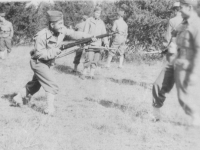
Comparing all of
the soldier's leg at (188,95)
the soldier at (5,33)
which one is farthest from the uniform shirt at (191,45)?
the soldier at (5,33)

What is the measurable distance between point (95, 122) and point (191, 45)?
A: 1956 mm

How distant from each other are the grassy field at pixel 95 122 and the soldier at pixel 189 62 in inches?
19.5

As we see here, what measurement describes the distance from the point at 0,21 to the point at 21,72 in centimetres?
428

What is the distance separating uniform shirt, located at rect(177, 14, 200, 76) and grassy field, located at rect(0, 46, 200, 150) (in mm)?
1104

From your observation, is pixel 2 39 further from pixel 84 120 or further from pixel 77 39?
pixel 84 120

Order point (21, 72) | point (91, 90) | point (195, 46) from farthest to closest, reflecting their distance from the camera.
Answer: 1. point (21, 72)
2. point (91, 90)
3. point (195, 46)

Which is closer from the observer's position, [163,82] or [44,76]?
[163,82]

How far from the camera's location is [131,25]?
13195mm

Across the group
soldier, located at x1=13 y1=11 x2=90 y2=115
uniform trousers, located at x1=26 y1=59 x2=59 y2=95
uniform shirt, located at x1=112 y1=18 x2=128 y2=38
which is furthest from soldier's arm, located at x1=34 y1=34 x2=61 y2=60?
uniform shirt, located at x1=112 y1=18 x2=128 y2=38

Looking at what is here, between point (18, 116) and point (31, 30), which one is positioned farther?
point (31, 30)

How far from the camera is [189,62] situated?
4.16 m

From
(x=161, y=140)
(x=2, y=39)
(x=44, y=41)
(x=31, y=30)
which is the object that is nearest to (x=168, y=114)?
(x=161, y=140)

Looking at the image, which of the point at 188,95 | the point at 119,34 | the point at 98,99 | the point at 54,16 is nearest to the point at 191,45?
the point at 188,95

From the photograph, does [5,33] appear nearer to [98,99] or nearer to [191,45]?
[98,99]
